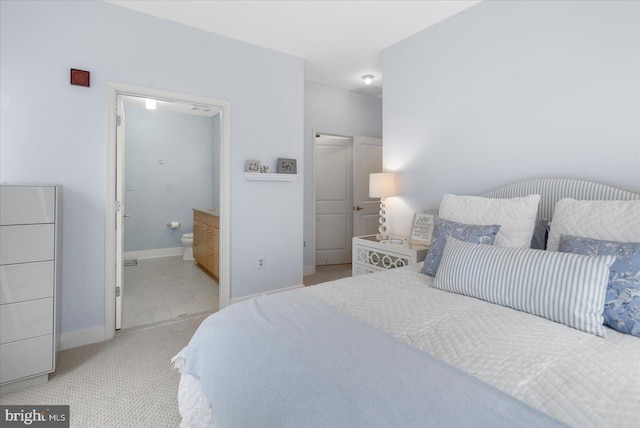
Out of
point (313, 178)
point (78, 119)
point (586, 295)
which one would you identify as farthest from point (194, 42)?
point (586, 295)

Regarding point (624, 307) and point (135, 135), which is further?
point (135, 135)

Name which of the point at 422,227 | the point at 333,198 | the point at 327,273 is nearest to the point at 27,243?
the point at 422,227

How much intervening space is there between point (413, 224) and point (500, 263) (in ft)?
4.43

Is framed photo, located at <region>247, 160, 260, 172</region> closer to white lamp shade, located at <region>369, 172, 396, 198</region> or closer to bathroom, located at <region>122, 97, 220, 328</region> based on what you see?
white lamp shade, located at <region>369, 172, 396, 198</region>

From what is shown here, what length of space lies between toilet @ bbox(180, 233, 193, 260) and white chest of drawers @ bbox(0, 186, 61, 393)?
3273 millimetres

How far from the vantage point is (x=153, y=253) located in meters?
5.40

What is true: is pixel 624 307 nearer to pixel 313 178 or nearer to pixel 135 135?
pixel 313 178

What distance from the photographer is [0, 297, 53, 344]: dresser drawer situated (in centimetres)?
177

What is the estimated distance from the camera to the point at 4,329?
176 centimetres

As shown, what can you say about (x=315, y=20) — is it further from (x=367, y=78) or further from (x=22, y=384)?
(x=22, y=384)

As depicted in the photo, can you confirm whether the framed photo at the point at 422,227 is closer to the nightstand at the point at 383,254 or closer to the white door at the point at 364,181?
the nightstand at the point at 383,254

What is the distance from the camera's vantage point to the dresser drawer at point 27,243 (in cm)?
178

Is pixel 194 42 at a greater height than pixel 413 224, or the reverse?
pixel 194 42

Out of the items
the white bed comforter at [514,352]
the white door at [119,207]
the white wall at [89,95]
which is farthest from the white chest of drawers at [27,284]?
the white bed comforter at [514,352]
